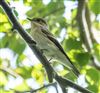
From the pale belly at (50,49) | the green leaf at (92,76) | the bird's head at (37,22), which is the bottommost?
the green leaf at (92,76)

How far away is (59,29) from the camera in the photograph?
654 cm

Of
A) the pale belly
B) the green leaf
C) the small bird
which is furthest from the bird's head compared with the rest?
the green leaf

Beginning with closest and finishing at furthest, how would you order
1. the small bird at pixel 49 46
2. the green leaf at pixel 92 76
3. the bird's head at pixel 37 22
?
the green leaf at pixel 92 76 → the small bird at pixel 49 46 → the bird's head at pixel 37 22

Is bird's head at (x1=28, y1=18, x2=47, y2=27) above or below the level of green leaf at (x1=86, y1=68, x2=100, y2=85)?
above

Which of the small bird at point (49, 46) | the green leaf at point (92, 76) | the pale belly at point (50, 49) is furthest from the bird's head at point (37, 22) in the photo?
the green leaf at point (92, 76)

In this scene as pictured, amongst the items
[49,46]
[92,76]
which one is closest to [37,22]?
[49,46]

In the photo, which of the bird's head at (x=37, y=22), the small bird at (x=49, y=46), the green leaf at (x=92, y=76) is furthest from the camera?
the bird's head at (x=37, y=22)

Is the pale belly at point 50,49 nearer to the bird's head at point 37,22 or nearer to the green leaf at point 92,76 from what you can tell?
the bird's head at point 37,22

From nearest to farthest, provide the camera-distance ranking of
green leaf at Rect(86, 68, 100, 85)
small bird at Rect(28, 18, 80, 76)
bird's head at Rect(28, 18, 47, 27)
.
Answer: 1. green leaf at Rect(86, 68, 100, 85)
2. small bird at Rect(28, 18, 80, 76)
3. bird's head at Rect(28, 18, 47, 27)

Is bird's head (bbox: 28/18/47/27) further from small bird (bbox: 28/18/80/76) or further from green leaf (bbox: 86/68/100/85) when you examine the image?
green leaf (bbox: 86/68/100/85)

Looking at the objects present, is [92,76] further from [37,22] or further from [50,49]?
[37,22]

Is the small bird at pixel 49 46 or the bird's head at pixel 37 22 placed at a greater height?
the bird's head at pixel 37 22

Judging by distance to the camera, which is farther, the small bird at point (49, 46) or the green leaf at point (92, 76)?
the small bird at point (49, 46)

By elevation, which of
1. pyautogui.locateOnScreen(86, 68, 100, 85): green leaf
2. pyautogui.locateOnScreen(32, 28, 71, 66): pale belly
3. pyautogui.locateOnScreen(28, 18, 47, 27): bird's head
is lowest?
pyautogui.locateOnScreen(86, 68, 100, 85): green leaf
